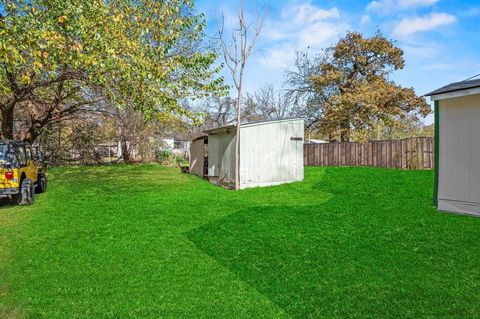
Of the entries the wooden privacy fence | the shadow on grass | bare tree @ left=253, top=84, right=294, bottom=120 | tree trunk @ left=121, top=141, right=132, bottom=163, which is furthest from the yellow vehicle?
bare tree @ left=253, top=84, right=294, bottom=120

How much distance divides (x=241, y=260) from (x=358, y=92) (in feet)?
61.0

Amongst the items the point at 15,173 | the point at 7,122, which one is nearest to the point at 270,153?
the point at 15,173

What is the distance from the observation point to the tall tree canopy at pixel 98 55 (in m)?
7.13

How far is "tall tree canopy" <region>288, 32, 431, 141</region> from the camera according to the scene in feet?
70.4

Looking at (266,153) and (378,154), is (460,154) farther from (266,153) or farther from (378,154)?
(378,154)

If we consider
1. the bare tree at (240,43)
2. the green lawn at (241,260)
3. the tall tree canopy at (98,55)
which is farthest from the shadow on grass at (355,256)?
the bare tree at (240,43)

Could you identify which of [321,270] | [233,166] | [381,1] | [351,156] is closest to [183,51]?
[233,166]

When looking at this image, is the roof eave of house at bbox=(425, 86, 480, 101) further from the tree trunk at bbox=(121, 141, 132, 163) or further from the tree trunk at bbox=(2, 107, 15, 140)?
the tree trunk at bbox=(121, 141, 132, 163)

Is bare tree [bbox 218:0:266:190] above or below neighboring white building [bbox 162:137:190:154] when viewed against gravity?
above

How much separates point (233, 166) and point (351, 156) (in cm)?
856

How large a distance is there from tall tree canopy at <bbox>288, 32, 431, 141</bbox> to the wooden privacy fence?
2011 millimetres

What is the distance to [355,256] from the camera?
16.9ft

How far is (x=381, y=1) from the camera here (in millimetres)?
14273

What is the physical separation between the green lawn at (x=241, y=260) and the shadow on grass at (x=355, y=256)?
0.02 metres
